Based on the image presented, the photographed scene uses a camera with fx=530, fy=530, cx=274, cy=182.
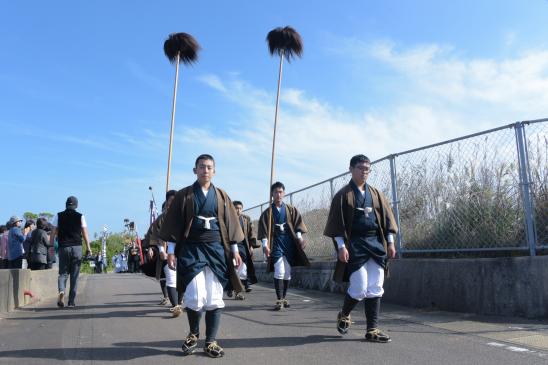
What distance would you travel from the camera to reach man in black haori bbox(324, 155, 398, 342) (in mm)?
5586

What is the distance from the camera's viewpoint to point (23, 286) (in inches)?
388

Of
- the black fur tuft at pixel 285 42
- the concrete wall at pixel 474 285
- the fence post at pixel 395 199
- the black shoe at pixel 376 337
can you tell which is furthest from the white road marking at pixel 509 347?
the black fur tuft at pixel 285 42

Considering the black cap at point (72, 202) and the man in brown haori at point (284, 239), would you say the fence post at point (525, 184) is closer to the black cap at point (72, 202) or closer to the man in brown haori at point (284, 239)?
the man in brown haori at point (284, 239)

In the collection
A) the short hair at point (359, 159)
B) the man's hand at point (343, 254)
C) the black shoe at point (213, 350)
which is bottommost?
the black shoe at point (213, 350)

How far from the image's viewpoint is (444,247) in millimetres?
8008

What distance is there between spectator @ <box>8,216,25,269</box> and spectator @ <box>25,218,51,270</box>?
0.38 m

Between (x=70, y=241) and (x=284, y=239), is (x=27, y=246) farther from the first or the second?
(x=284, y=239)

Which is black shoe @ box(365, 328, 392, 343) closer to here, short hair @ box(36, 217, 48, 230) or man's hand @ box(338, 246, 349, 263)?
man's hand @ box(338, 246, 349, 263)

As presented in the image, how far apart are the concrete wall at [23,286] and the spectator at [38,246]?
0.76 feet

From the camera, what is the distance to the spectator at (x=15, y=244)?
1160 cm

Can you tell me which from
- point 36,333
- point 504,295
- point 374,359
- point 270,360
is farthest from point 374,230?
point 36,333

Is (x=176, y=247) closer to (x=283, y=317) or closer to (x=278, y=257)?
(x=283, y=317)

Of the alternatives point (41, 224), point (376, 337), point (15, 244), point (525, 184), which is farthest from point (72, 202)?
point (525, 184)

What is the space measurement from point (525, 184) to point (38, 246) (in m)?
9.49
